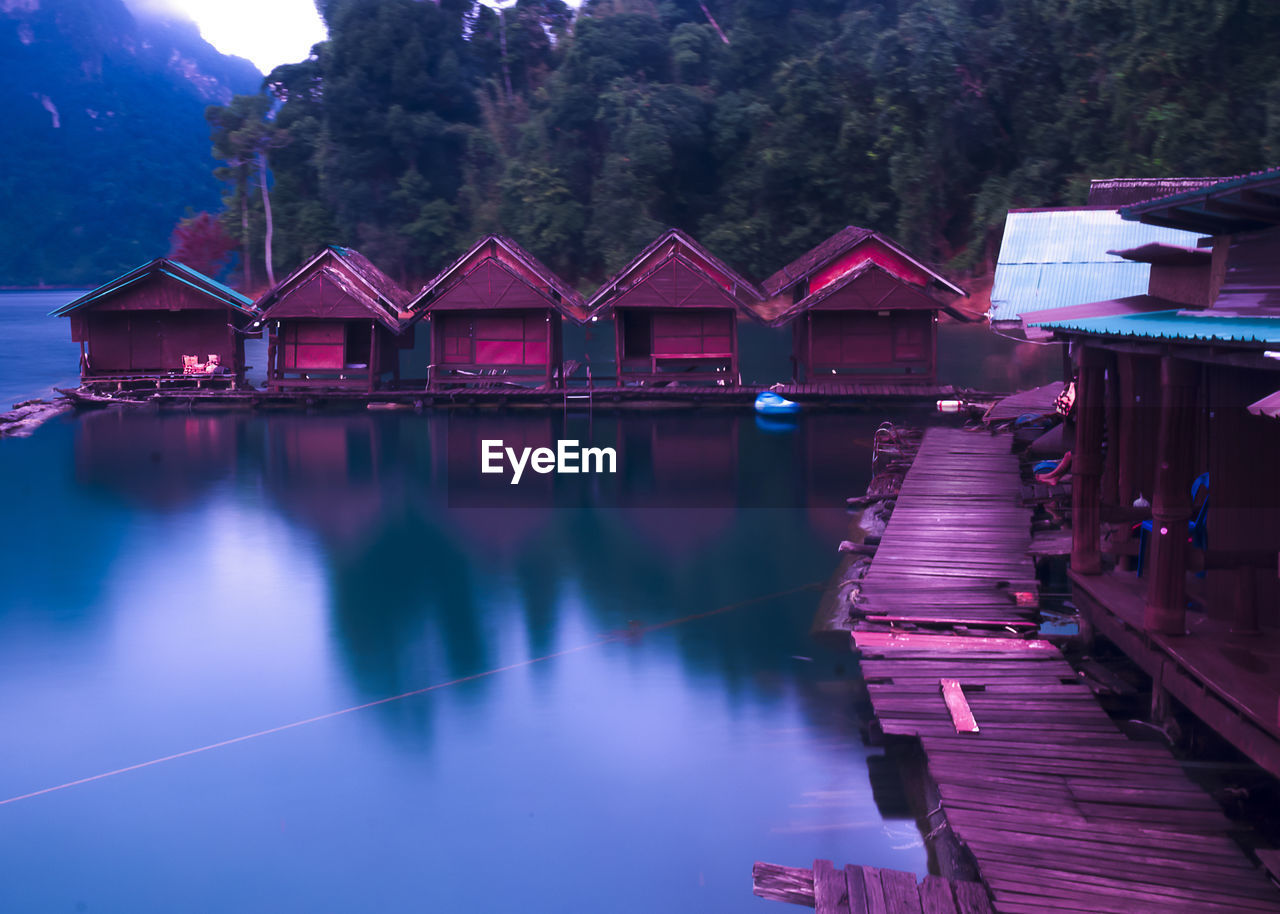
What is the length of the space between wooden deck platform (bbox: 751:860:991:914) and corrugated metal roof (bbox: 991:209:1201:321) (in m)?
11.9

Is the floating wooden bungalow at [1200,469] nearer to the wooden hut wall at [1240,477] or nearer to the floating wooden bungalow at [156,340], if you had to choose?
the wooden hut wall at [1240,477]

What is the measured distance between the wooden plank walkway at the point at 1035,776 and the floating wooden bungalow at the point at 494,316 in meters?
18.3

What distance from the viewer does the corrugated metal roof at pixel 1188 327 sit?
253 inches

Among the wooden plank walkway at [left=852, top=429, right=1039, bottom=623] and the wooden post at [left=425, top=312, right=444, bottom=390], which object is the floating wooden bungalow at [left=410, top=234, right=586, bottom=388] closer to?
the wooden post at [left=425, top=312, right=444, bottom=390]

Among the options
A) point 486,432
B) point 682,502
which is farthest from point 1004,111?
point 682,502

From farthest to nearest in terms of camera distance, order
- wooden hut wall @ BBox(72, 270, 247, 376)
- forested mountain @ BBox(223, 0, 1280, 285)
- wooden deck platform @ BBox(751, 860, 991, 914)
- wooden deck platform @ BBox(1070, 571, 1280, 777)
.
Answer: forested mountain @ BBox(223, 0, 1280, 285)
wooden hut wall @ BBox(72, 270, 247, 376)
wooden deck platform @ BBox(1070, 571, 1280, 777)
wooden deck platform @ BBox(751, 860, 991, 914)

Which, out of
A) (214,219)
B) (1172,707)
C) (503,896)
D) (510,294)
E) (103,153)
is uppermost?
(103,153)

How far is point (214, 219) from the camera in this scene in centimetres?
6000

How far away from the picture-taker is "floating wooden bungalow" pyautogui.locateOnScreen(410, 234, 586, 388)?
2750 centimetres

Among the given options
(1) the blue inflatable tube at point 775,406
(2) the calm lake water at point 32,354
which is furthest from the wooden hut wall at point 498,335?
(2) the calm lake water at point 32,354

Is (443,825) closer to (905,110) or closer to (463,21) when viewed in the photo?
(905,110)

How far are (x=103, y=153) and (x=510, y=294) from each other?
75.7m

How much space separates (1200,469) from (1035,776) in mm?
3980

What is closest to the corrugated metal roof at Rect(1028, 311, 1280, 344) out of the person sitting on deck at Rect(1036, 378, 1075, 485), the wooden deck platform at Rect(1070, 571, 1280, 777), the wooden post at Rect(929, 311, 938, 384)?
the wooden deck platform at Rect(1070, 571, 1280, 777)
